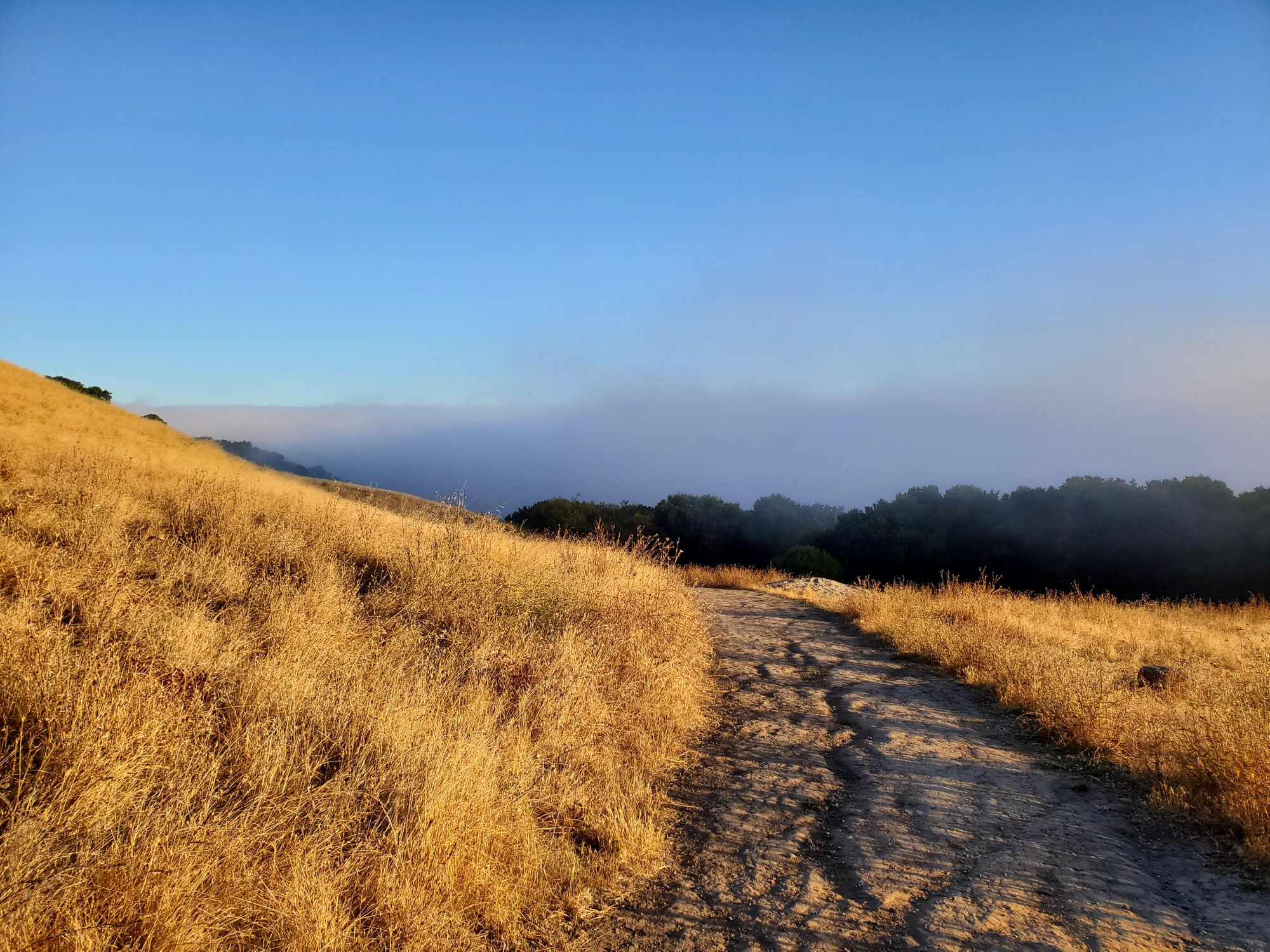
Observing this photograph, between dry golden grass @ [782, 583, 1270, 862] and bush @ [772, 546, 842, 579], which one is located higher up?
dry golden grass @ [782, 583, 1270, 862]

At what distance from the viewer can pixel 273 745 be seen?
11.7 feet

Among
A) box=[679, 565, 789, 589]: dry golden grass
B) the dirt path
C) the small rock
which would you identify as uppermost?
the small rock

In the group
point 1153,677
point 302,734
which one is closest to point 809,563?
point 1153,677

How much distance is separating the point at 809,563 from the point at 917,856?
22.3m

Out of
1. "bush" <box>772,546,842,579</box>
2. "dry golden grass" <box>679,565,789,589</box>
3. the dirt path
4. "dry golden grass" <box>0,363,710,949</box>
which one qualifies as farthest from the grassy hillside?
"bush" <box>772,546,842,579</box>

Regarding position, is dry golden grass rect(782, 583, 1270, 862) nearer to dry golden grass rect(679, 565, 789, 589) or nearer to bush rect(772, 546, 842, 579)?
dry golden grass rect(679, 565, 789, 589)

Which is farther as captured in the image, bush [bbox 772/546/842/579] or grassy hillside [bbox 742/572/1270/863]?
bush [bbox 772/546/842/579]

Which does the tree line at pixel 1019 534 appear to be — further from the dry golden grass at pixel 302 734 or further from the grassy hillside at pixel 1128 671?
the dry golden grass at pixel 302 734

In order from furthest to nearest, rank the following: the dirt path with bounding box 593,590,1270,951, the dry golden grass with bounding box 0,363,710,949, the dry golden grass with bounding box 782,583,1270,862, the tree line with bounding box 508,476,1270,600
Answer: the tree line with bounding box 508,476,1270,600, the dry golden grass with bounding box 782,583,1270,862, the dirt path with bounding box 593,590,1270,951, the dry golden grass with bounding box 0,363,710,949

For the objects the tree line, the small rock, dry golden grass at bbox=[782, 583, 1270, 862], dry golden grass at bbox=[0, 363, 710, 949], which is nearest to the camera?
dry golden grass at bbox=[0, 363, 710, 949]

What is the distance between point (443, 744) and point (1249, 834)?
15.6 ft

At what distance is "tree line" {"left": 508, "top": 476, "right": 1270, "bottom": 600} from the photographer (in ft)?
82.0

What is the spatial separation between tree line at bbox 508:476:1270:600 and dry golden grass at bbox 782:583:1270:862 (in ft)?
34.5

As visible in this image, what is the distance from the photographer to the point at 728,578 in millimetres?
19234
